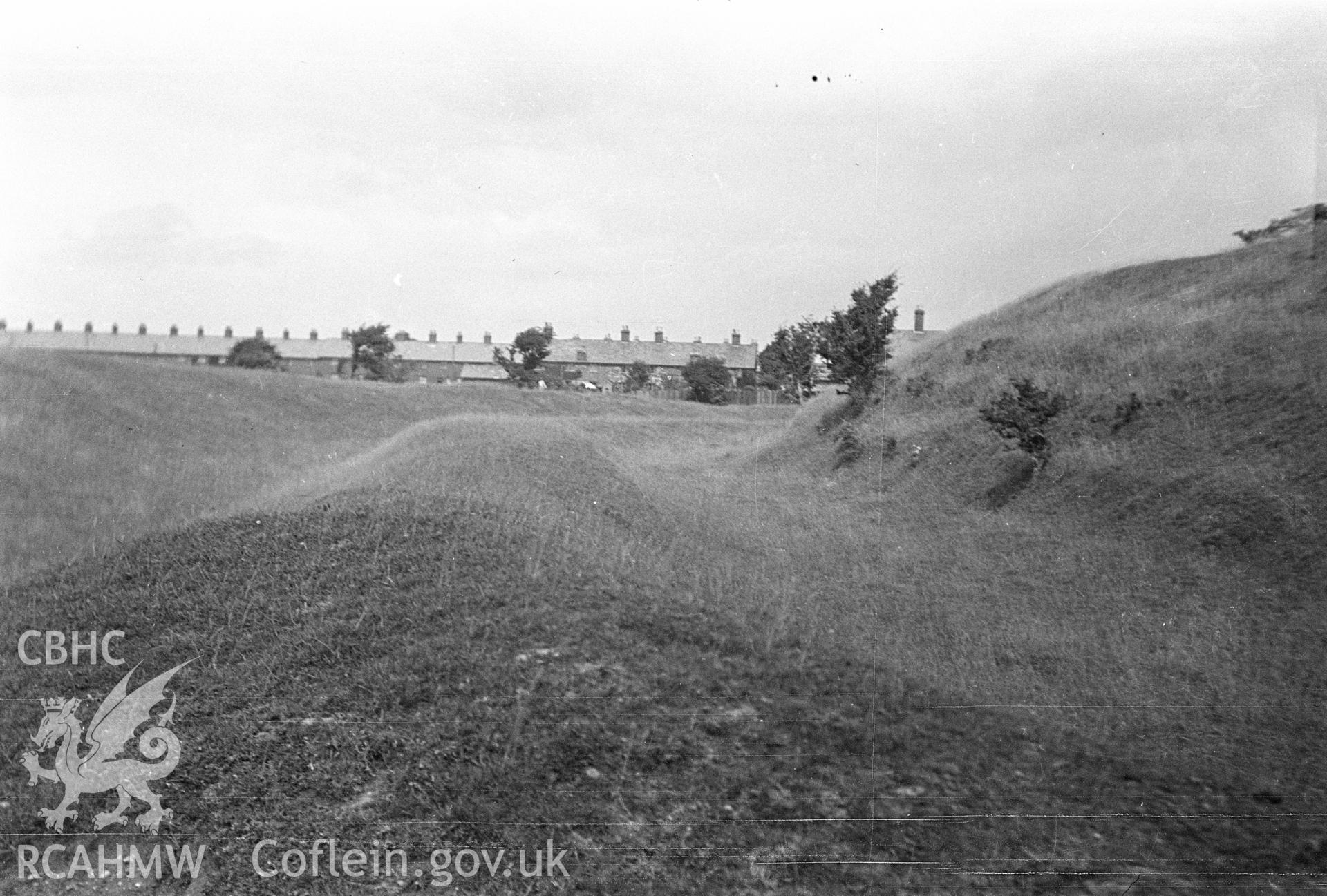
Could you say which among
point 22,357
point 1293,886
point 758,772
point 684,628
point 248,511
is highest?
point 22,357

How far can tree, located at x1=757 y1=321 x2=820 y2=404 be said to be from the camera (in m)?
5.92

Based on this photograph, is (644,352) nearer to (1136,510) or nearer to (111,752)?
(1136,510)

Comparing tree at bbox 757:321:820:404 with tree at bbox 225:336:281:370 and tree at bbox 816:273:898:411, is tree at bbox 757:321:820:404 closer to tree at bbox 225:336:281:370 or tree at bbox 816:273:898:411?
tree at bbox 816:273:898:411

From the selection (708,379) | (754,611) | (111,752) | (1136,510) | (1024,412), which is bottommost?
(111,752)

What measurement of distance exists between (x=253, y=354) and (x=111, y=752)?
2.46 m

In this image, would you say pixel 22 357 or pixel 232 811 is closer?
pixel 232 811

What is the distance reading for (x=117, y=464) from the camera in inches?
215

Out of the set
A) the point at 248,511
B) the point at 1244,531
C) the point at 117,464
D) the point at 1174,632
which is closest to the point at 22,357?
the point at 117,464

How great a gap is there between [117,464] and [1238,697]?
6056 millimetres

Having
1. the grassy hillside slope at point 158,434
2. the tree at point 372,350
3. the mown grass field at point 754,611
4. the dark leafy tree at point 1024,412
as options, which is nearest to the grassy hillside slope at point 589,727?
the mown grass field at point 754,611

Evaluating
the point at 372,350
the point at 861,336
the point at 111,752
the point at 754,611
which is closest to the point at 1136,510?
the point at 861,336

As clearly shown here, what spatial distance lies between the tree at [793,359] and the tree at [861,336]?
7 centimetres

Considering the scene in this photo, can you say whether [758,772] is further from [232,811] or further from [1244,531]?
[1244,531]

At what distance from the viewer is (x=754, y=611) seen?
196 inches
